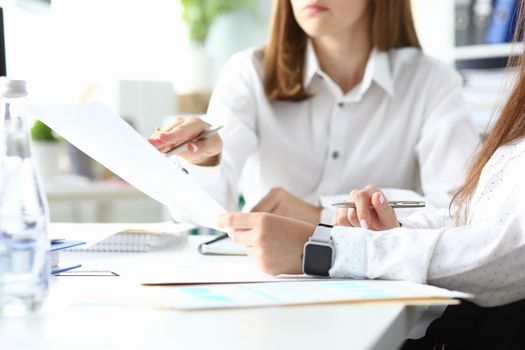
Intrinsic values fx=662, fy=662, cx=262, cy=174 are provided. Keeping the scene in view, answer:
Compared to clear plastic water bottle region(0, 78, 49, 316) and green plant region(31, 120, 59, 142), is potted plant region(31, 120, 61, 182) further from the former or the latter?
clear plastic water bottle region(0, 78, 49, 316)

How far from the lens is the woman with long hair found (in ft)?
2.47

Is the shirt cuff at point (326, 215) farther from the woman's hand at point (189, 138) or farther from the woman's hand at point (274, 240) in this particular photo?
the woman's hand at point (274, 240)

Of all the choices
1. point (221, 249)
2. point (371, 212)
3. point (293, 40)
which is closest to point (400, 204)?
point (371, 212)

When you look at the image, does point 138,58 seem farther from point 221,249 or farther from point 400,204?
point 400,204

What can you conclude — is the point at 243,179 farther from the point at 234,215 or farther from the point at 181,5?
the point at 181,5

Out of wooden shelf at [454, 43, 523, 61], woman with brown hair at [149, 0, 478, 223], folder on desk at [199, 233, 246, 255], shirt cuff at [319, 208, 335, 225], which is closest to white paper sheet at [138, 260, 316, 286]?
folder on desk at [199, 233, 246, 255]

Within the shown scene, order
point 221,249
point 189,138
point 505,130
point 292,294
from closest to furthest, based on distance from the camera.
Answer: point 292,294, point 505,130, point 221,249, point 189,138

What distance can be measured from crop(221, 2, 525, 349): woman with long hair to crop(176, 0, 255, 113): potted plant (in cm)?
314

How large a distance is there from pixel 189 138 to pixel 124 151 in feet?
1.25

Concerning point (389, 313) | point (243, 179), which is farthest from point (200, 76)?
point (389, 313)

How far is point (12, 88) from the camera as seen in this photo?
70cm

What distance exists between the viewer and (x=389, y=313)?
64 cm

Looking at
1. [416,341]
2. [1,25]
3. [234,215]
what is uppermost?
[1,25]

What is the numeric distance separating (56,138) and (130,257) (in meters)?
2.00
